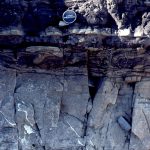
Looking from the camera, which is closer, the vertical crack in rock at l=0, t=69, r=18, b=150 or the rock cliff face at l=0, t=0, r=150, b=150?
the rock cliff face at l=0, t=0, r=150, b=150

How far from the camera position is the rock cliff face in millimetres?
7250

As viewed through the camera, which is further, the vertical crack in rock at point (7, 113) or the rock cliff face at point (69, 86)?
the vertical crack in rock at point (7, 113)

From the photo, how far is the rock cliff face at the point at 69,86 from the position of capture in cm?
725

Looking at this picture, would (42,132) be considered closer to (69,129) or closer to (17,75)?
(69,129)

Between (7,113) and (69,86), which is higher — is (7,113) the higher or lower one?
the lower one

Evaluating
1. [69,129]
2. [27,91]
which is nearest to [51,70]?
[27,91]

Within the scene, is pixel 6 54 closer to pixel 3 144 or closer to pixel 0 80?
pixel 0 80

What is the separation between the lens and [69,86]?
25.0ft

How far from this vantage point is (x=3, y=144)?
7559 millimetres

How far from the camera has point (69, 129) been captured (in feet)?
25.1

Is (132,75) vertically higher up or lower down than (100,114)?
higher up

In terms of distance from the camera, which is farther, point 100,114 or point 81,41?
point 100,114

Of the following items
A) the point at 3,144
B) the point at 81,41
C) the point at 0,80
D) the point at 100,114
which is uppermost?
the point at 81,41

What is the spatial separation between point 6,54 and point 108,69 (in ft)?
5.55
